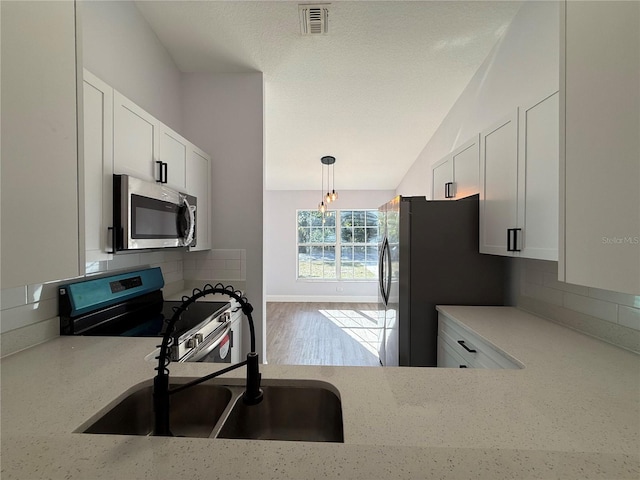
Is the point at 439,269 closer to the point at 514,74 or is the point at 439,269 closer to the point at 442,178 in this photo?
the point at 442,178

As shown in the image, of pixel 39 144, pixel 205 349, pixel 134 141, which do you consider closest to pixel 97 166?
pixel 134 141

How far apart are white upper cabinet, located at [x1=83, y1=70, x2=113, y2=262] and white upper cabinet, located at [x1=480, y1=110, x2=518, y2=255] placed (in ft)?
7.26

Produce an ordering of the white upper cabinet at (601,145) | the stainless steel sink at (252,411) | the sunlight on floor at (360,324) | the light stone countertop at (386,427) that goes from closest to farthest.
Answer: the light stone countertop at (386,427)
the white upper cabinet at (601,145)
the stainless steel sink at (252,411)
the sunlight on floor at (360,324)

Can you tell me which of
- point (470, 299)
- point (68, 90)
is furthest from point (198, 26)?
point (470, 299)

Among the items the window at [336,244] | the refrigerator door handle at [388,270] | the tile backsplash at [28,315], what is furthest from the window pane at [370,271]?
the tile backsplash at [28,315]

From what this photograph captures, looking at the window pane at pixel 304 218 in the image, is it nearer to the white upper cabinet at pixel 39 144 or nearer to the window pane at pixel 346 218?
the window pane at pixel 346 218

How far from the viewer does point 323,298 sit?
620 cm

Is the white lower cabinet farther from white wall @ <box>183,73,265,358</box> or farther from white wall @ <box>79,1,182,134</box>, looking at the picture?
white wall @ <box>79,1,182,134</box>

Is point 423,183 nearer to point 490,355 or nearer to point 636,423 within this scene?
point 490,355

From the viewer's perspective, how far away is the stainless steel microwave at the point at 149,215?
1.42 m

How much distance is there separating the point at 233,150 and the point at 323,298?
4289 mm

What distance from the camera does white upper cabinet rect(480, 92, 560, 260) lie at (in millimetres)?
1382

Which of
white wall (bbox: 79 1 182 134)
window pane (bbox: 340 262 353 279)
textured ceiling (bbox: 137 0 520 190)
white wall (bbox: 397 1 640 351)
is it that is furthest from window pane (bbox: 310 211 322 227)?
white wall (bbox: 79 1 182 134)

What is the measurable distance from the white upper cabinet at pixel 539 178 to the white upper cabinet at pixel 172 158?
218 cm
